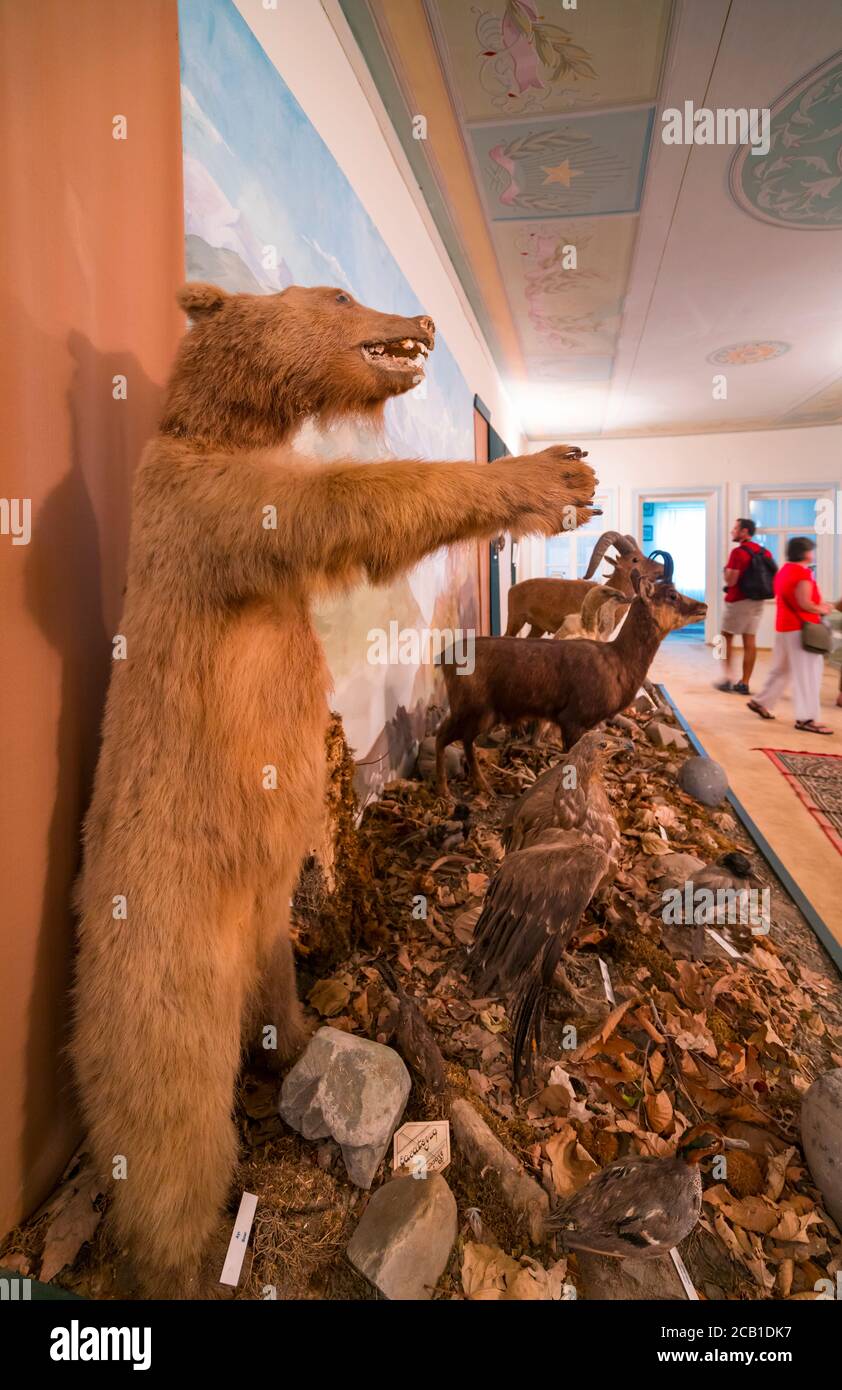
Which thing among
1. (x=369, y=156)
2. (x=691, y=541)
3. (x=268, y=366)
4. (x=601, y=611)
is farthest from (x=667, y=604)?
(x=369, y=156)

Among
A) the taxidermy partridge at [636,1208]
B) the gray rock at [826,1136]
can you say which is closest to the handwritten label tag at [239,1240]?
the taxidermy partridge at [636,1208]

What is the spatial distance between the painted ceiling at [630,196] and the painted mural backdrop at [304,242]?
0.63 metres

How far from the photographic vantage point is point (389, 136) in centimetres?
287

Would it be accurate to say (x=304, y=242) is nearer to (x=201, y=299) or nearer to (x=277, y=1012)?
(x=201, y=299)

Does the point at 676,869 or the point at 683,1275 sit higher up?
the point at 676,869

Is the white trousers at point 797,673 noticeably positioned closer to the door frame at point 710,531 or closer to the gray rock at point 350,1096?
the door frame at point 710,531

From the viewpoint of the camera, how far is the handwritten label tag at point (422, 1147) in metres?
1.29

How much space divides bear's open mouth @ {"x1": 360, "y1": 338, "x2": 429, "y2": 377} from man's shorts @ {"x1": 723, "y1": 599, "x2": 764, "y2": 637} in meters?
2.47

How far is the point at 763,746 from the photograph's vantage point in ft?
10.9

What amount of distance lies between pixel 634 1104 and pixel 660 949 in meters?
0.63

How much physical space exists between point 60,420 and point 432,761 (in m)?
2.75

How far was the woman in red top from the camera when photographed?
2.71 m
